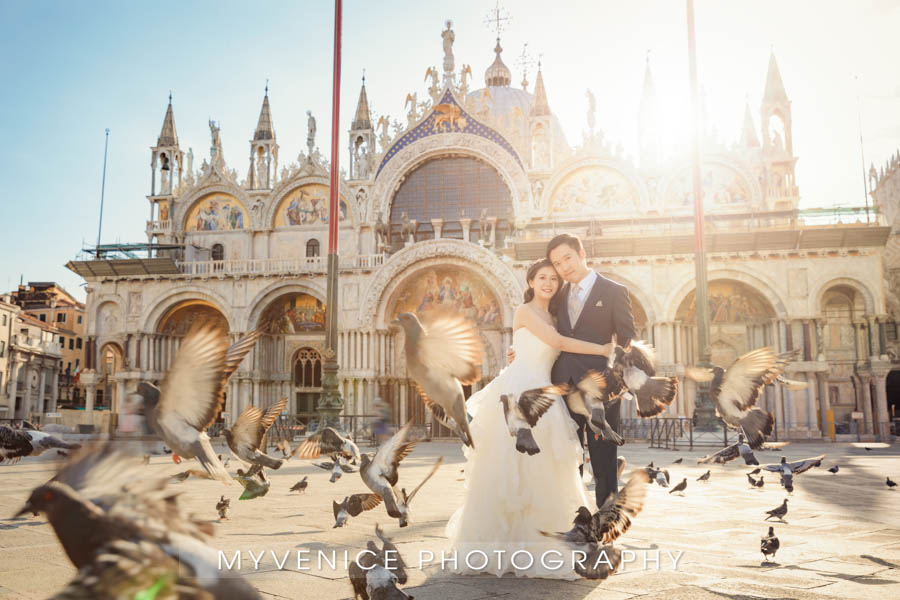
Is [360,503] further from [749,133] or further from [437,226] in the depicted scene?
[749,133]

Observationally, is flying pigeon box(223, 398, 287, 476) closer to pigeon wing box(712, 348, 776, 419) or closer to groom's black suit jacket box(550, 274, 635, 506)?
groom's black suit jacket box(550, 274, 635, 506)

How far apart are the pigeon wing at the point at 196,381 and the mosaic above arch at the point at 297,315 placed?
28.1 m

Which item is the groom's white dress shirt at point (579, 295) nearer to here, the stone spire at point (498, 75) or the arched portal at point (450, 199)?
the arched portal at point (450, 199)

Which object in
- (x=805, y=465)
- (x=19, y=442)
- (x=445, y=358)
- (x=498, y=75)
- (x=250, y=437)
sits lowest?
(x=805, y=465)

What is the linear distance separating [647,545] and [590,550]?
1594mm

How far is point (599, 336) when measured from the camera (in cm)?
449

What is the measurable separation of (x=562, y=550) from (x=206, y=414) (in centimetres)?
217

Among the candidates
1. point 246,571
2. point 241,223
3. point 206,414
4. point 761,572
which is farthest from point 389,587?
point 241,223

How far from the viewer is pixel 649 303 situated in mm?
26312

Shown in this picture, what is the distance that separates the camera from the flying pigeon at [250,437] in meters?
4.93

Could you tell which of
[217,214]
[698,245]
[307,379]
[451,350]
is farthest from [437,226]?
[451,350]

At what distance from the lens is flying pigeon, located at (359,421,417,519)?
451 cm

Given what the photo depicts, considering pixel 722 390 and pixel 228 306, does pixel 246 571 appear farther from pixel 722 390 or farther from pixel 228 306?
pixel 228 306

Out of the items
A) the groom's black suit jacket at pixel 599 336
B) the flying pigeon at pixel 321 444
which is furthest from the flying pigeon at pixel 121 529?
the flying pigeon at pixel 321 444
